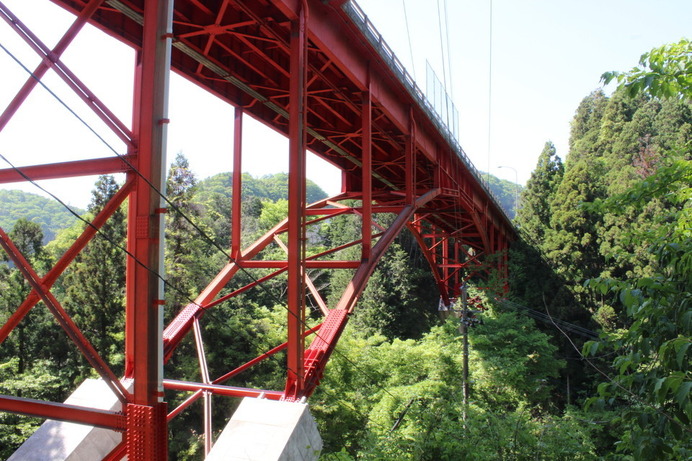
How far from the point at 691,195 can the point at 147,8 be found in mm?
5421

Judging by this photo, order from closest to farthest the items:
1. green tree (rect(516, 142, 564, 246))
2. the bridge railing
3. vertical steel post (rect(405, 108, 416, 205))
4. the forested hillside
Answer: the forested hillside, the bridge railing, vertical steel post (rect(405, 108, 416, 205)), green tree (rect(516, 142, 564, 246))

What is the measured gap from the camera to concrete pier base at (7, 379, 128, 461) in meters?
6.30

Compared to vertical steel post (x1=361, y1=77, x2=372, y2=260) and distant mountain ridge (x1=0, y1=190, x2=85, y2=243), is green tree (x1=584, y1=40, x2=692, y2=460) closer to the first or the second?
vertical steel post (x1=361, y1=77, x2=372, y2=260)

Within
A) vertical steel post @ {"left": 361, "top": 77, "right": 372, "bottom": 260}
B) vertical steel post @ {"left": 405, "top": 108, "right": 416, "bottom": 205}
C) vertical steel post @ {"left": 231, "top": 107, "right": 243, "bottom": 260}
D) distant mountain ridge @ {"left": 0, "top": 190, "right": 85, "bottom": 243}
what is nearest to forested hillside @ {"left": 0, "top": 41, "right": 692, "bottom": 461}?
vertical steel post @ {"left": 231, "top": 107, "right": 243, "bottom": 260}

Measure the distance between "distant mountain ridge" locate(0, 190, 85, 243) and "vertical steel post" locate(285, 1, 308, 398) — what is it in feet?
190

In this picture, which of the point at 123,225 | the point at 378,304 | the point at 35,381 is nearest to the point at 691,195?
the point at 35,381

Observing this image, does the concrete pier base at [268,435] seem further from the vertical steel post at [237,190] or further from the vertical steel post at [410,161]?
the vertical steel post at [410,161]

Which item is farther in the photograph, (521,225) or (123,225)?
(521,225)

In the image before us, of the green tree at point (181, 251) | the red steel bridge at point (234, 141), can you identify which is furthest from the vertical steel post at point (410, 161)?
the green tree at point (181, 251)

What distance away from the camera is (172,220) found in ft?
79.4

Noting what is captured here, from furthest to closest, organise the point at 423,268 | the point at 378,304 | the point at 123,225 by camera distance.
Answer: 1. the point at 423,268
2. the point at 378,304
3. the point at 123,225

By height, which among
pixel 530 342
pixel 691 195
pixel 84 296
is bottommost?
pixel 530 342

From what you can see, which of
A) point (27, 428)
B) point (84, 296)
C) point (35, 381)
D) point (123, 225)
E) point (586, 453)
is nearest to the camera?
point (586, 453)

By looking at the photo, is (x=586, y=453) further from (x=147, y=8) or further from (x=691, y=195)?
(x=147, y=8)
